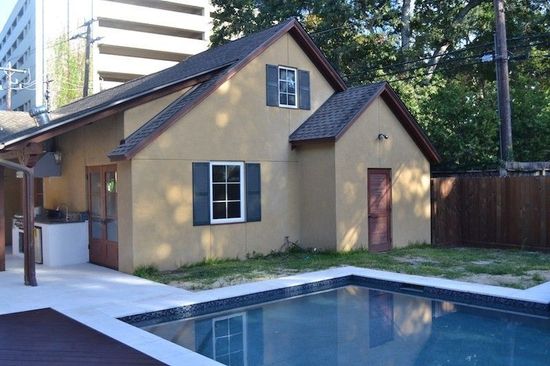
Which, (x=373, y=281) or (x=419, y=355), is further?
(x=373, y=281)

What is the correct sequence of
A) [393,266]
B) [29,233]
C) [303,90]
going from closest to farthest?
[29,233]
[393,266]
[303,90]

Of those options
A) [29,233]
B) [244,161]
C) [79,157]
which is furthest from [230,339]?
[79,157]

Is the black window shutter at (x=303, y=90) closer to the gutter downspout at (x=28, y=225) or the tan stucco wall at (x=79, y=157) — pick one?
the tan stucco wall at (x=79, y=157)

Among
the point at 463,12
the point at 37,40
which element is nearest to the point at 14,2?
the point at 37,40

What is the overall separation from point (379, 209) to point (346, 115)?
2513 millimetres

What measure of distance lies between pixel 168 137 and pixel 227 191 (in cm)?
187

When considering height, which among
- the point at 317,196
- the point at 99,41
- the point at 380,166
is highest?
the point at 99,41

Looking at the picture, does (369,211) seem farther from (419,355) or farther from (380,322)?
(419,355)

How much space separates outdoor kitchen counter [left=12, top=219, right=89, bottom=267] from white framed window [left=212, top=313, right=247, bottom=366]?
5.41 m

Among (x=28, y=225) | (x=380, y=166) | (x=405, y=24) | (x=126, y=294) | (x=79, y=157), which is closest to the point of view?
(x=126, y=294)

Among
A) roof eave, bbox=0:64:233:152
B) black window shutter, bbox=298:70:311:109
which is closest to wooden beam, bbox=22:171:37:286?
roof eave, bbox=0:64:233:152

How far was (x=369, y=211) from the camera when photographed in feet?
44.1

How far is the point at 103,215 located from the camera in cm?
1184

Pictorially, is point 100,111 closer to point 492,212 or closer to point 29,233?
point 29,233
